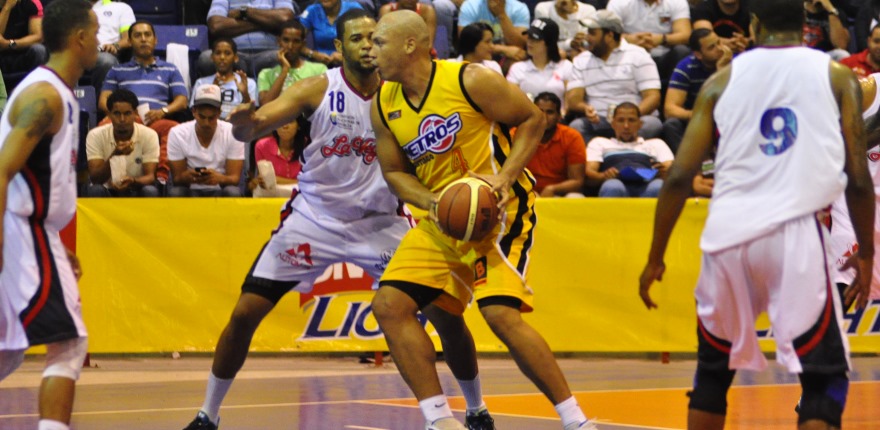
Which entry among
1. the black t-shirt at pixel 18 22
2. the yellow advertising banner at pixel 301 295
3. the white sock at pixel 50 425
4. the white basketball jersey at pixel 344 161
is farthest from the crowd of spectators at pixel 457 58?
the white sock at pixel 50 425

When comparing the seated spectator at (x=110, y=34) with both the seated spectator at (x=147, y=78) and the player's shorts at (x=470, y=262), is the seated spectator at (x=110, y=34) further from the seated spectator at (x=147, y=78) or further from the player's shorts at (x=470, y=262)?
the player's shorts at (x=470, y=262)

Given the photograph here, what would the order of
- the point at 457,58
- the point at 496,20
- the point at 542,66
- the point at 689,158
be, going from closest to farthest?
the point at 689,158 < the point at 542,66 < the point at 457,58 < the point at 496,20

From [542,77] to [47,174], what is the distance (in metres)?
8.74

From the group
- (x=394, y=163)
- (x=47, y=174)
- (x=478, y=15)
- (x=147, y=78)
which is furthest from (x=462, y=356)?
(x=478, y=15)

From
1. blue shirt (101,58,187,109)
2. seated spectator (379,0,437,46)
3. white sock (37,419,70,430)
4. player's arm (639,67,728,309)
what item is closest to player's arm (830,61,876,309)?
player's arm (639,67,728,309)

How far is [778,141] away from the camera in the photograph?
464 centimetres

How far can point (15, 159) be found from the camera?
198 inches

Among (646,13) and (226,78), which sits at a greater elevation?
(646,13)

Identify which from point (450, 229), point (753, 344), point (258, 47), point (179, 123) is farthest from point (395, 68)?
point (258, 47)

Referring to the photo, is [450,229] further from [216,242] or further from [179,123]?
[179,123]

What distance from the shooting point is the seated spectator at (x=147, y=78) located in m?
13.0

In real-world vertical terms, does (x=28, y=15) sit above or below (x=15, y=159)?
below

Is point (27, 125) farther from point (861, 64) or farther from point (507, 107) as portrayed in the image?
point (861, 64)

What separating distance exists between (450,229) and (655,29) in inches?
350
